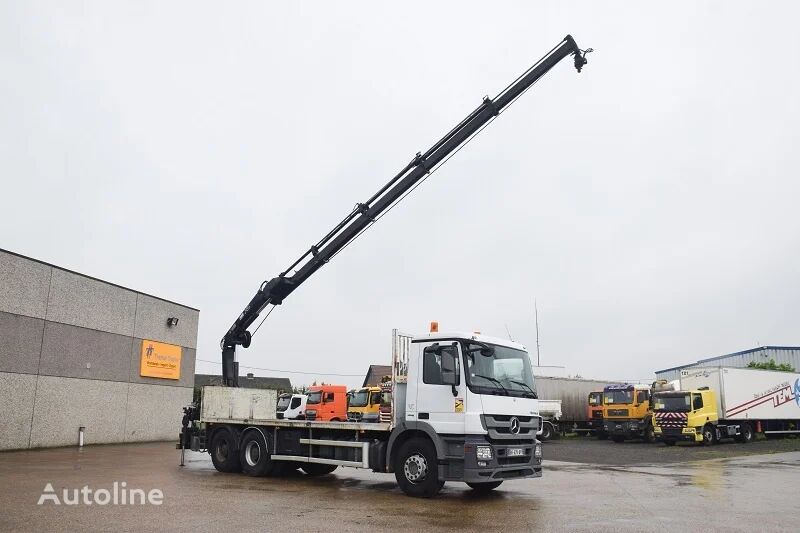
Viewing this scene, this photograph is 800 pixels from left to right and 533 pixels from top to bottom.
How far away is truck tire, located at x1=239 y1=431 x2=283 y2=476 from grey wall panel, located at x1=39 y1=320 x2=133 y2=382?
10923mm

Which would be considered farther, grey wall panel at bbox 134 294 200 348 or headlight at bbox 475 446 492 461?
grey wall panel at bbox 134 294 200 348

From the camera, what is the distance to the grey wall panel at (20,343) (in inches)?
779

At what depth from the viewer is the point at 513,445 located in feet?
35.9

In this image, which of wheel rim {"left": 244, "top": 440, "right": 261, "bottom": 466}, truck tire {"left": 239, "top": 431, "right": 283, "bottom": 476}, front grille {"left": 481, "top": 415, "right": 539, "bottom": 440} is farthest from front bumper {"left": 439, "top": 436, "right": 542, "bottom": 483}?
wheel rim {"left": 244, "top": 440, "right": 261, "bottom": 466}

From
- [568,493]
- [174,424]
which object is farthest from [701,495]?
[174,424]

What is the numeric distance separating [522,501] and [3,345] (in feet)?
55.1

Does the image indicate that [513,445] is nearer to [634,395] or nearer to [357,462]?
[357,462]

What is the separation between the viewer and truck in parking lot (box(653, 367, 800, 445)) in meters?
27.2

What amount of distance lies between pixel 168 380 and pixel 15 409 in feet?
25.9

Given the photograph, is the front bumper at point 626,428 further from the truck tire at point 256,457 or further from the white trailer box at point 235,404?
the truck tire at point 256,457

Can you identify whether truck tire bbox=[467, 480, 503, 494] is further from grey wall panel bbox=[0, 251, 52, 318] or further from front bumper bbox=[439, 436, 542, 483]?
grey wall panel bbox=[0, 251, 52, 318]

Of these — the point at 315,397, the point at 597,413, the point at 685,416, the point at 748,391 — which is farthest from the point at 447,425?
the point at 748,391

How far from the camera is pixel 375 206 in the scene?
17250 mm

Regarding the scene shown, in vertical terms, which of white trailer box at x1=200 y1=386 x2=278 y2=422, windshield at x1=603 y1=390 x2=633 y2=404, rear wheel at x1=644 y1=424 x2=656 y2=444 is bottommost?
rear wheel at x1=644 y1=424 x2=656 y2=444
